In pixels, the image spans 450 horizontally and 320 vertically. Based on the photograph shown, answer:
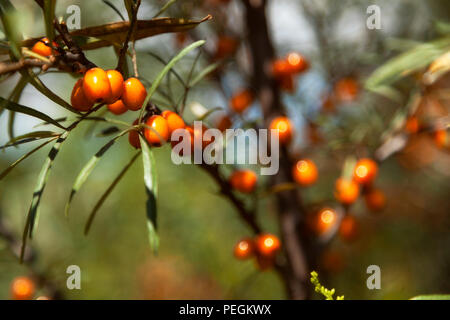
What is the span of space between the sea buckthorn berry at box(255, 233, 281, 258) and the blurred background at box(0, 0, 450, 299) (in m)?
0.29

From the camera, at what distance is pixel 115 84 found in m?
0.43

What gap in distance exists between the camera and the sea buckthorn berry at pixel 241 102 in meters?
0.93

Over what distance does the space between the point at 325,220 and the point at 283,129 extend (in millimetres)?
231

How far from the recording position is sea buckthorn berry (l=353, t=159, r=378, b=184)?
88cm

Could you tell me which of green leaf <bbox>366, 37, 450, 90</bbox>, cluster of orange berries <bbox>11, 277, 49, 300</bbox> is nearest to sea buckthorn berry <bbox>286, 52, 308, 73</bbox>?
green leaf <bbox>366, 37, 450, 90</bbox>

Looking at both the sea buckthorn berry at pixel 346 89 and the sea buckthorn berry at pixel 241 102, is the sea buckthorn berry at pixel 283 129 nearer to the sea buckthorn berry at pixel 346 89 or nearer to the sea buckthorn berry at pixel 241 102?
the sea buckthorn berry at pixel 241 102

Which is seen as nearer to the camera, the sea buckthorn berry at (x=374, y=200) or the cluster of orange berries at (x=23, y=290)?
the cluster of orange berries at (x=23, y=290)

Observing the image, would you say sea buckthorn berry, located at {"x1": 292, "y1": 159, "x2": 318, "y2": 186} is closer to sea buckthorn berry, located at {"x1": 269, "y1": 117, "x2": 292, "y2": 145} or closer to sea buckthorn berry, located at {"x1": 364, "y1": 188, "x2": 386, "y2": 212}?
sea buckthorn berry, located at {"x1": 269, "y1": 117, "x2": 292, "y2": 145}

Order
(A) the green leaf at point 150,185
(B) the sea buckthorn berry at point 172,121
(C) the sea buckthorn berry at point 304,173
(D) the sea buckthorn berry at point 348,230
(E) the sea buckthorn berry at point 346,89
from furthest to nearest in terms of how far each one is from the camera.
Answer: (E) the sea buckthorn berry at point 346,89 < (D) the sea buckthorn berry at point 348,230 < (C) the sea buckthorn berry at point 304,173 < (B) the sea buckthorn berry at point 172,121 < (A) the green leaf at point 150,185

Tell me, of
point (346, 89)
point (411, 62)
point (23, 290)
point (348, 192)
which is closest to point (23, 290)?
point (23, 290)

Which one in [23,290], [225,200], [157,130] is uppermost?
[225,200]

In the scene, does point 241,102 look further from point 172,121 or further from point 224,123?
point 172,121

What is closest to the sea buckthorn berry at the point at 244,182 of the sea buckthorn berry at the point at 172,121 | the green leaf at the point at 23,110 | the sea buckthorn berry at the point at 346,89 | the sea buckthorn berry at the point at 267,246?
the sea buckthorn berry at the point at 267,246

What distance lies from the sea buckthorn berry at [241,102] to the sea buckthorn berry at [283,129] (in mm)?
112
